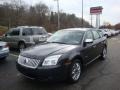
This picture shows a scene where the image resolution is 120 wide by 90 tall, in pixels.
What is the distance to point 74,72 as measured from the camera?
5.00 metres

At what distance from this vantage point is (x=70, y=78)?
4.79m

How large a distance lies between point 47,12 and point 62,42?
57.4m

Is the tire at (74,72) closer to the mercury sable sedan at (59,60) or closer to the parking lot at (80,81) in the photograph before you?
the mercury sable sedan at (59,60)

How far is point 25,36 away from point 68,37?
199 inches

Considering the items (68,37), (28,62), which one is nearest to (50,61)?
(28,62)

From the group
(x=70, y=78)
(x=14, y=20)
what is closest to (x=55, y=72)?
(x=70, y=78)

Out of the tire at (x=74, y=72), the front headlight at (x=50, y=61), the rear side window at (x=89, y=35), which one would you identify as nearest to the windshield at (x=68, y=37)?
the rear side window at (x=89, y=35)

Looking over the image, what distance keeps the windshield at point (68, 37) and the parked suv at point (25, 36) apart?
13.9 feet

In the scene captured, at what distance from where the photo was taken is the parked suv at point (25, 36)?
33.9 ft

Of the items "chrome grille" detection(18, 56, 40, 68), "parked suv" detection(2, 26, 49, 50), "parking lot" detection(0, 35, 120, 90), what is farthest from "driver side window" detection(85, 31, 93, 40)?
"parked suv" detection(2, 26, 49, 50)

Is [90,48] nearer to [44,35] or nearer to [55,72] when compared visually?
[55,72]

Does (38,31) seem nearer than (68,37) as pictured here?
No

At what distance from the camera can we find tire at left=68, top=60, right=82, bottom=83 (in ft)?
15.7

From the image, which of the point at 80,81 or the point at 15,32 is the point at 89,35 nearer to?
the point at 80,81
